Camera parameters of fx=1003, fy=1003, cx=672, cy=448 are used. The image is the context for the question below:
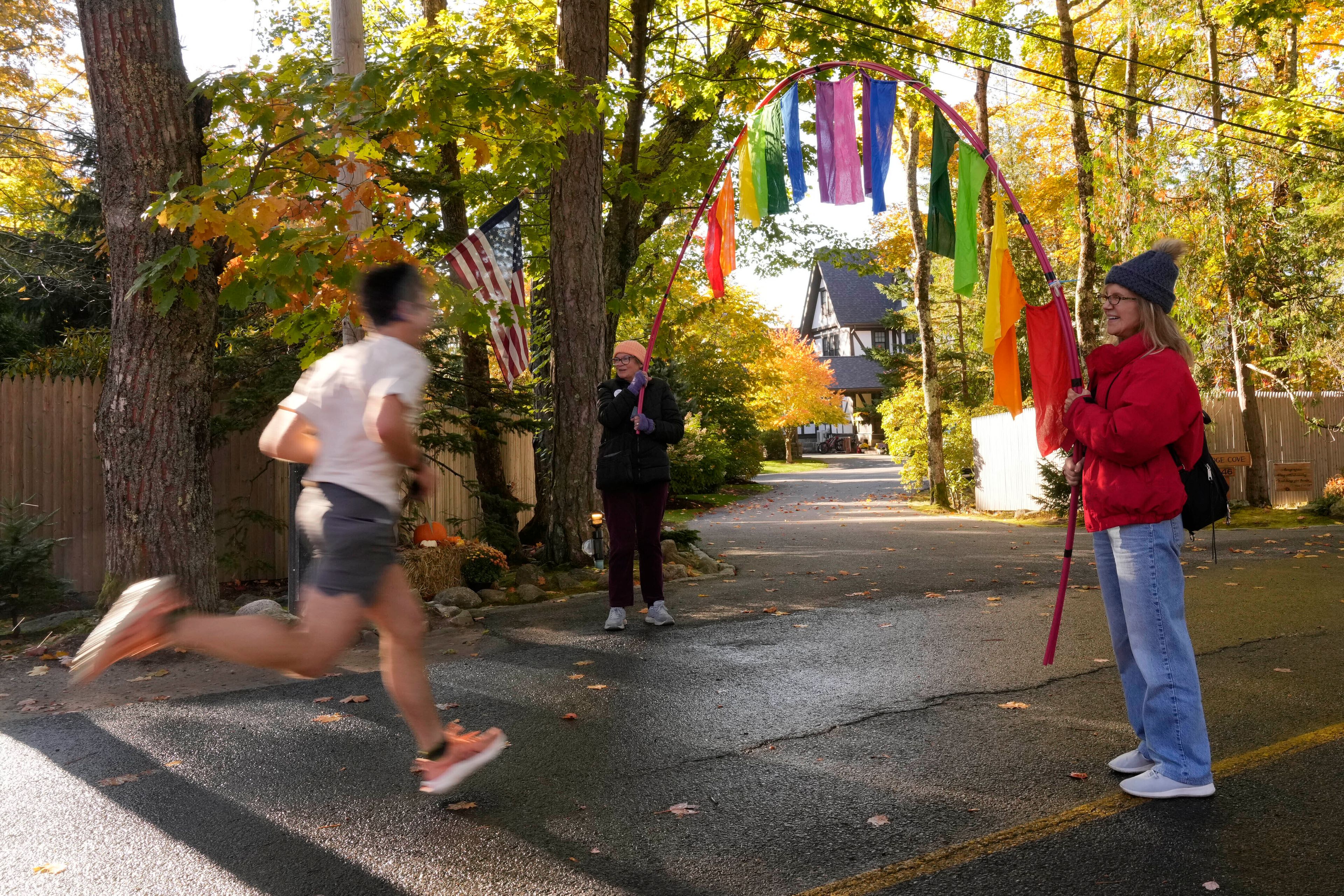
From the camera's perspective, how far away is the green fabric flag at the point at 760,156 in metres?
8.88

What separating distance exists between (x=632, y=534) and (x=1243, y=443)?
54.5 feet

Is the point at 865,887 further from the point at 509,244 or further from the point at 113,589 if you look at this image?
the point at 509,244

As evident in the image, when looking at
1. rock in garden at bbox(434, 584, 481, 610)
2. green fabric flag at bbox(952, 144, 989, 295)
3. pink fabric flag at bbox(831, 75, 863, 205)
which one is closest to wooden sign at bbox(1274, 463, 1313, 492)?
pink fabric flag at bbox(831, 75, 863, 205)

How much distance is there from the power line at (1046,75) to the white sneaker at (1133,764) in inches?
462

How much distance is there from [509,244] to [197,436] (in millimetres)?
4180

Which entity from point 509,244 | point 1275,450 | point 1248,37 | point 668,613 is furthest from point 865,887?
point 1248,37

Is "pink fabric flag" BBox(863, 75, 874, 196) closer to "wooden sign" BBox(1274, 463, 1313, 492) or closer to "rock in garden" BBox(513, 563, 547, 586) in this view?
"rock in garden" BBox(513, 563, 547, 586)

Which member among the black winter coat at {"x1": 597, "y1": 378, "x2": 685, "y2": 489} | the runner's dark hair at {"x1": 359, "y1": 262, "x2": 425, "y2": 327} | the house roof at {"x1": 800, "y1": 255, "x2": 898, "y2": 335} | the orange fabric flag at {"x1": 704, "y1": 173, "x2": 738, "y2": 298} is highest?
the house roof at {"x1": 800, "y1": 255, "x2": 898, "y2": 335}

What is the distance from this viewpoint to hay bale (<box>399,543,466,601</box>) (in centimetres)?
916

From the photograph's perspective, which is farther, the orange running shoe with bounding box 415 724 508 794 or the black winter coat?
the black winter coat

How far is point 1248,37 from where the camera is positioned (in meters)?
20.5

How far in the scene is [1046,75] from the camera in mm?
15266

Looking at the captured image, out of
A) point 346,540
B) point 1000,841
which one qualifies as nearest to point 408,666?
point 346,540

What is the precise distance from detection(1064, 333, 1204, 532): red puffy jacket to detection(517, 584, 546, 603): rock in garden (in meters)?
6.06
